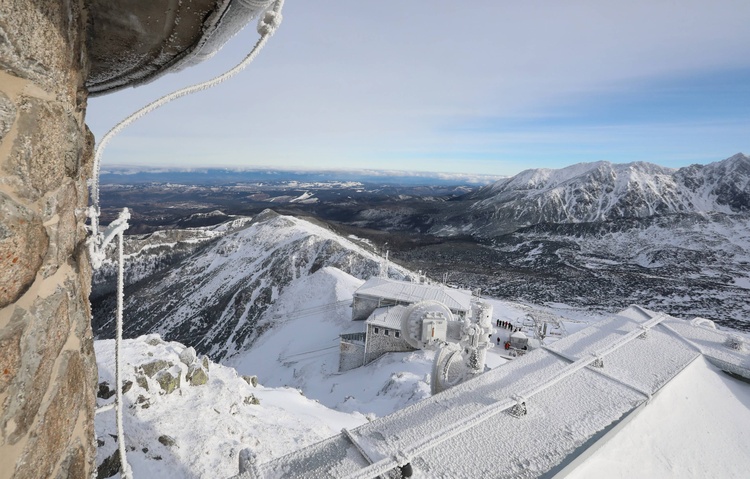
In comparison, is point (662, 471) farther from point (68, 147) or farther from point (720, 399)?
point (68, 147)

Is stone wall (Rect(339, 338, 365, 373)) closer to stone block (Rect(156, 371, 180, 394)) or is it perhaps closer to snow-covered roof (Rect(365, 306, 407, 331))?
snow-covered roof (Rect(365, 306, 407, 331))

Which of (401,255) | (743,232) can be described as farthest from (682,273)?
(401,255)

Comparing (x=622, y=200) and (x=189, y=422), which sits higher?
(x=622, y=200)

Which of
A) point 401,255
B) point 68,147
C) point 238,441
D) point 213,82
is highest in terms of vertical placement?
point 213,82

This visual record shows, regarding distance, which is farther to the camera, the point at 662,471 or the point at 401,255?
the point at 401,255

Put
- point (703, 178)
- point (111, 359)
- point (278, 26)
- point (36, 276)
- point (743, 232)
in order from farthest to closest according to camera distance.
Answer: point (703, 178) < point (743, 232) < point (111, 359) < point (278, 26) < point (36, 276)

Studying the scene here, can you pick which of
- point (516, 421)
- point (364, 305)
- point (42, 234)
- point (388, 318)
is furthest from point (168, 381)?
point (364, 305)

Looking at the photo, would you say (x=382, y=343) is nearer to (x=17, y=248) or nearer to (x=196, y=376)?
(x=196, y=376)

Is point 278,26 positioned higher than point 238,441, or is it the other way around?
point 278,26
